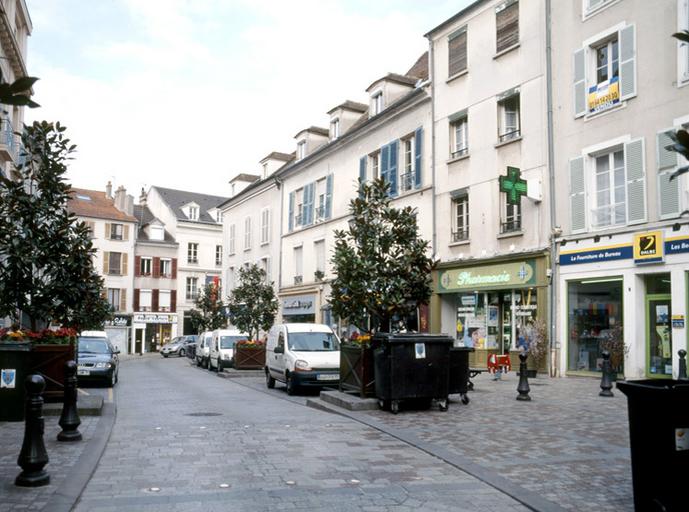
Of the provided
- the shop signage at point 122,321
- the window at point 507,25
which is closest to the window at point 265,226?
the window at point 507,25

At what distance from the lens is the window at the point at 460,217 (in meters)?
22.8

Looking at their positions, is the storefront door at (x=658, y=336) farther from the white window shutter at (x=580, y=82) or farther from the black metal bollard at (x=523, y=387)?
the white window shutter at (x=580, y=82)

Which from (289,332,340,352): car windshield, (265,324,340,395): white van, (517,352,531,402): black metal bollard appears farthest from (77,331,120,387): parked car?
(517,352,531,402): black metal bollard

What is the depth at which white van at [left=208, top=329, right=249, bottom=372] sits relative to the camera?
86.7 feet

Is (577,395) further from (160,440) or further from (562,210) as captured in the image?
(160,440)

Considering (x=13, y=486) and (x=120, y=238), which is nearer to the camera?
(x=13, y=486)

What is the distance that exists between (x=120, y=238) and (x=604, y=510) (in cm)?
5571

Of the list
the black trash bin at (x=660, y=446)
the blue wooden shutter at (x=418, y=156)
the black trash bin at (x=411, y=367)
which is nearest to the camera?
the black trash bin at (x=660, y=446)

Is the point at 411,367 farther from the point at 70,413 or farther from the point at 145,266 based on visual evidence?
the point at 145,266

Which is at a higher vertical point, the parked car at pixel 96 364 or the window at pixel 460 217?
the window at pixel 460 217

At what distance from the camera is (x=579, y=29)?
61.2 feet

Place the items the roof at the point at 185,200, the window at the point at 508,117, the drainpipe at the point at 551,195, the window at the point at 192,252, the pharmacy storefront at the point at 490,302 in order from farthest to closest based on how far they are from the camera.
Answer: the roof at the point at 185,200
the window at the point at 192,252
the window at the point at 508,117
the pharmacy storefront at the point at 490,302
the drainpipe at the point at 551,195

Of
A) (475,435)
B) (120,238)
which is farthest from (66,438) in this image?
(120,238)

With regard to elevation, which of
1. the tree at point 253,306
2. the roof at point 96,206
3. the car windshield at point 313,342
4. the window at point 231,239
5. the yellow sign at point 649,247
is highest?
the roof at point 96,206
